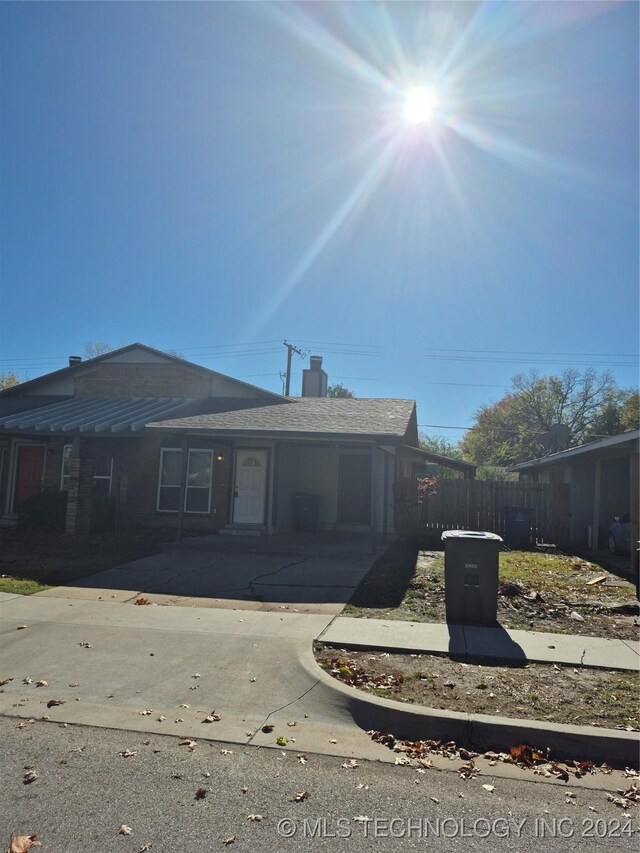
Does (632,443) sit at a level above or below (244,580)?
above

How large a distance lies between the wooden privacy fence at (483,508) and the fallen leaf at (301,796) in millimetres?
14307

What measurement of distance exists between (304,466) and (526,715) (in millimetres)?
14421

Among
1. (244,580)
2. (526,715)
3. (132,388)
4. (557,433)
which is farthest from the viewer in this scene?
(557,433)

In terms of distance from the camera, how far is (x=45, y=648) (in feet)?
21.9

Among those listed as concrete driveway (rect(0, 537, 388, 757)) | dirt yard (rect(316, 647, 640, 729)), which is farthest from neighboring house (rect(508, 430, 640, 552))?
dirt yard (rect(316, 647, 640, 729))

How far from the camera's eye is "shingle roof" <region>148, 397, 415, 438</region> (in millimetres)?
14297

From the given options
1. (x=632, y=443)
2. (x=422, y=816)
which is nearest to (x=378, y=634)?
(x=422, y=816)

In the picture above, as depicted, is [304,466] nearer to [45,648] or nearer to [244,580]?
[244,580]

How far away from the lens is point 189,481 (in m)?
17.4

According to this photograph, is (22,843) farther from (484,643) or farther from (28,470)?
(28,470)

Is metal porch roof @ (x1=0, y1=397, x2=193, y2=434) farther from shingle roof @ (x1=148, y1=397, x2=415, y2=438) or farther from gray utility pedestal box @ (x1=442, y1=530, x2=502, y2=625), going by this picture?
gray utility pedestal box @ (x1=442, y1=530, x2=502, y2=625)

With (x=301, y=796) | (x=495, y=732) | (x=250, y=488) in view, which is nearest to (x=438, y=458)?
(x=250, y=488)

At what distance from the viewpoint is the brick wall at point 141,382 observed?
64.3 feet

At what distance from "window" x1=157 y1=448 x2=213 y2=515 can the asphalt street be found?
42.5ft
